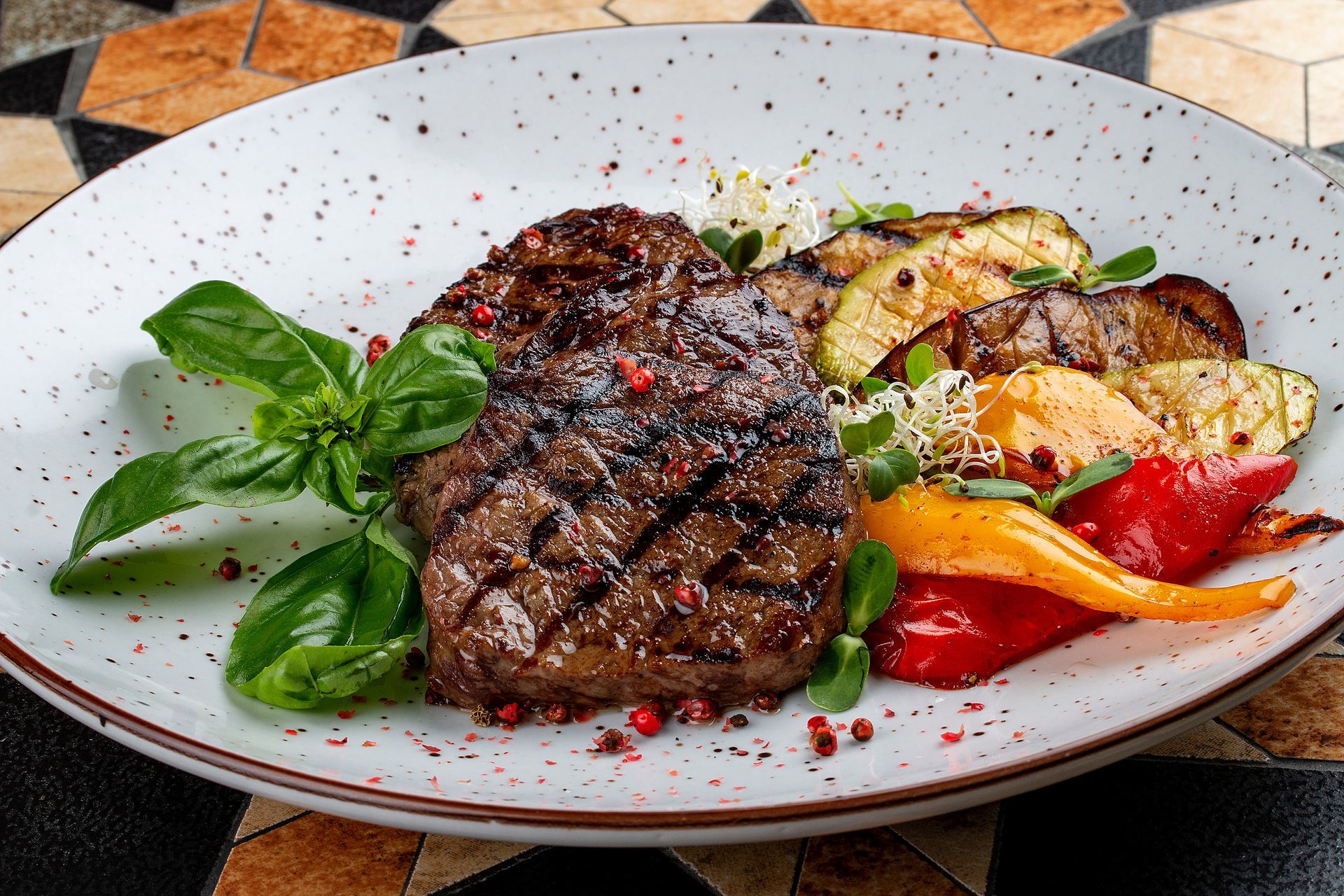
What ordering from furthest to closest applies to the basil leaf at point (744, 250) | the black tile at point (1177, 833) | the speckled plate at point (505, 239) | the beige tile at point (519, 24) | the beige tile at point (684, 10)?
the beige tile at point (684, 10)
the beige tile at point (519, 24)
the basil leaf at point (744, 250)
the black tile at point (1177, 833)
the speckled plate at point (505, 239)

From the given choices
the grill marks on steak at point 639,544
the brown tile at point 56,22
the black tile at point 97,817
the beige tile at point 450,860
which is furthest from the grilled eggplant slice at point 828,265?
the brown tile at point 56,22

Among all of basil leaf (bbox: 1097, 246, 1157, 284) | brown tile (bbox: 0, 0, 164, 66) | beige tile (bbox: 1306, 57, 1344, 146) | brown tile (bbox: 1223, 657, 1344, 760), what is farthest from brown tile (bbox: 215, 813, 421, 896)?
brown tile (bbox: 0, 0, 164, 66)

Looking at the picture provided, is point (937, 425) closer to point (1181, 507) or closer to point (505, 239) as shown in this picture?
point (1181, 507)

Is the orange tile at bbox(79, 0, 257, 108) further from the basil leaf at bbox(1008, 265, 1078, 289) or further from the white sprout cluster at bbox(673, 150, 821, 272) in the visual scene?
the basil leaf at bbox(1008, 265, 1078, 289)

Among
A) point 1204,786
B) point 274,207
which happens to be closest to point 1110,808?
point 1204,786

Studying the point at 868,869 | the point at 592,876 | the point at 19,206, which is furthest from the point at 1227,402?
the point at 19,206

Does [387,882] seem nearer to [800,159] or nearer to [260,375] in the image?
[260,375]

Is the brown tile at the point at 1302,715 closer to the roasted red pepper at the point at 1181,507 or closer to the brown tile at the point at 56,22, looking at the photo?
the roasted red pepper at the point at 1181,507

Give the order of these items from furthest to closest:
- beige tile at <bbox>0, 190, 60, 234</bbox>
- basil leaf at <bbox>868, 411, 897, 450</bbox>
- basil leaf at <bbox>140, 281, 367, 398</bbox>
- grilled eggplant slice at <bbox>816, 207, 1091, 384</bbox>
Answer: beige tile at <bbox>0, 190, 60, 234</bbox> < grilled eggplant slice at <bbox>816, 207, 1091, 384</bbox> < basil leaf at <bbox>140, 281, 367, 398</bbox> < basil leaf at <bbox>868, 411, 897, 450</bbox>
